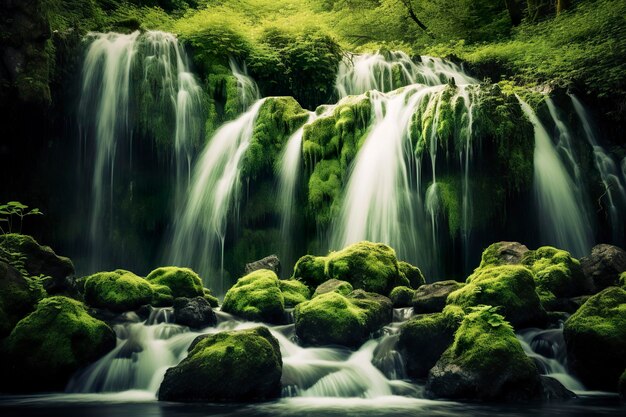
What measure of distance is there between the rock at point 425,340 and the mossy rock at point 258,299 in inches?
108

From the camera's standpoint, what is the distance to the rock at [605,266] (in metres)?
9.54

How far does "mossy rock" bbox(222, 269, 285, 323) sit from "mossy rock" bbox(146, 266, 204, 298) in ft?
3.08

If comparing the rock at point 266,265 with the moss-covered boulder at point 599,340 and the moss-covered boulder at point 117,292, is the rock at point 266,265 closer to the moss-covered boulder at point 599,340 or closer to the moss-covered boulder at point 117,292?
the moss-covered boulder at point 117,292

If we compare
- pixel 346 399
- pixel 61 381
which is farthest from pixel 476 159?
pixel 61 381

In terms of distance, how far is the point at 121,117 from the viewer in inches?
631

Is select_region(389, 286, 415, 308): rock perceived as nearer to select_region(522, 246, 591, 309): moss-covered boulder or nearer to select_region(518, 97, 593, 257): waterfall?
select_region(522, 246, 591, 309): moss-covered boulder

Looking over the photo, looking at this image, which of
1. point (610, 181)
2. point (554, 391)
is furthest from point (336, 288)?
point (610, 181)

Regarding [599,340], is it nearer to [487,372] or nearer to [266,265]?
[487,372]

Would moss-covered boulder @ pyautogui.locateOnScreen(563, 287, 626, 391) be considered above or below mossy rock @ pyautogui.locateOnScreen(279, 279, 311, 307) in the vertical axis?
below

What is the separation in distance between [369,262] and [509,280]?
2838 millimetres

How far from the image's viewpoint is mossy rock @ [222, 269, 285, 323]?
929 cm

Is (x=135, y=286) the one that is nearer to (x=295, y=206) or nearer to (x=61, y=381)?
(x=61, y=381)

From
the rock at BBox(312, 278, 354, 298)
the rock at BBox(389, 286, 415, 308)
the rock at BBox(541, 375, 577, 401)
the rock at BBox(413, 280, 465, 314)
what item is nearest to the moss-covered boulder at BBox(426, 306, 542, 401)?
the rock at BBox(541, 375, 577, 401)

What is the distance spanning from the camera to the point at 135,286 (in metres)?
9.70
